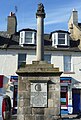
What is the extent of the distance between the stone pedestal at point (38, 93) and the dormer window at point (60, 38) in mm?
14751

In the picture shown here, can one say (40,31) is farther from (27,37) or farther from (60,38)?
(60,38)

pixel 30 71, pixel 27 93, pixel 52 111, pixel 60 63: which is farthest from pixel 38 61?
pixel 60 63

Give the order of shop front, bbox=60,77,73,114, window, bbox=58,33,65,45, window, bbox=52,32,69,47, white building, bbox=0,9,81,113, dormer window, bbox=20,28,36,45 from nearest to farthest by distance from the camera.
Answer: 1. shop front, bbox=60,77,73,114
2. white building, bbox=0,9,81,113
3. dormer window, bbox=20,28,36,45
4. window, bbox=52,32,69,47
5. window, bbox=58,33,65,45

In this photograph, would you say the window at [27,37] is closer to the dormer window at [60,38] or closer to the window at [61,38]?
the dormer window at [60,38]

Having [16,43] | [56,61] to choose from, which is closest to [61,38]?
[56,61]

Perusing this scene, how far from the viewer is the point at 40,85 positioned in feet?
40.8

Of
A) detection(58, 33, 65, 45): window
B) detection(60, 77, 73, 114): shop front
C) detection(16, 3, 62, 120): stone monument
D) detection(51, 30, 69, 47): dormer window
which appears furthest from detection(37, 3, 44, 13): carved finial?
detection(58, 33, 65, 45): window

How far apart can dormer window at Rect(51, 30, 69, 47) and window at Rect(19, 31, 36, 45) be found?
2200mm

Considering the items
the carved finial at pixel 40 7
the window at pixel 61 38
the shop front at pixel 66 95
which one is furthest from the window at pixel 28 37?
the carved finial at pixel 40 7

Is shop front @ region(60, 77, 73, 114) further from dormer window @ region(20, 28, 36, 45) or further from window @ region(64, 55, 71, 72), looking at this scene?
dormer window @ region(20, 28, 36, 45)

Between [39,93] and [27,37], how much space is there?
51.0 feet

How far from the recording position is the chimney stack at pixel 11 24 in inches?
1132

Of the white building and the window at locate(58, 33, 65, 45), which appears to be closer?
the white building

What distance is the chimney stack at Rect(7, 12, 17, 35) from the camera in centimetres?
2875
